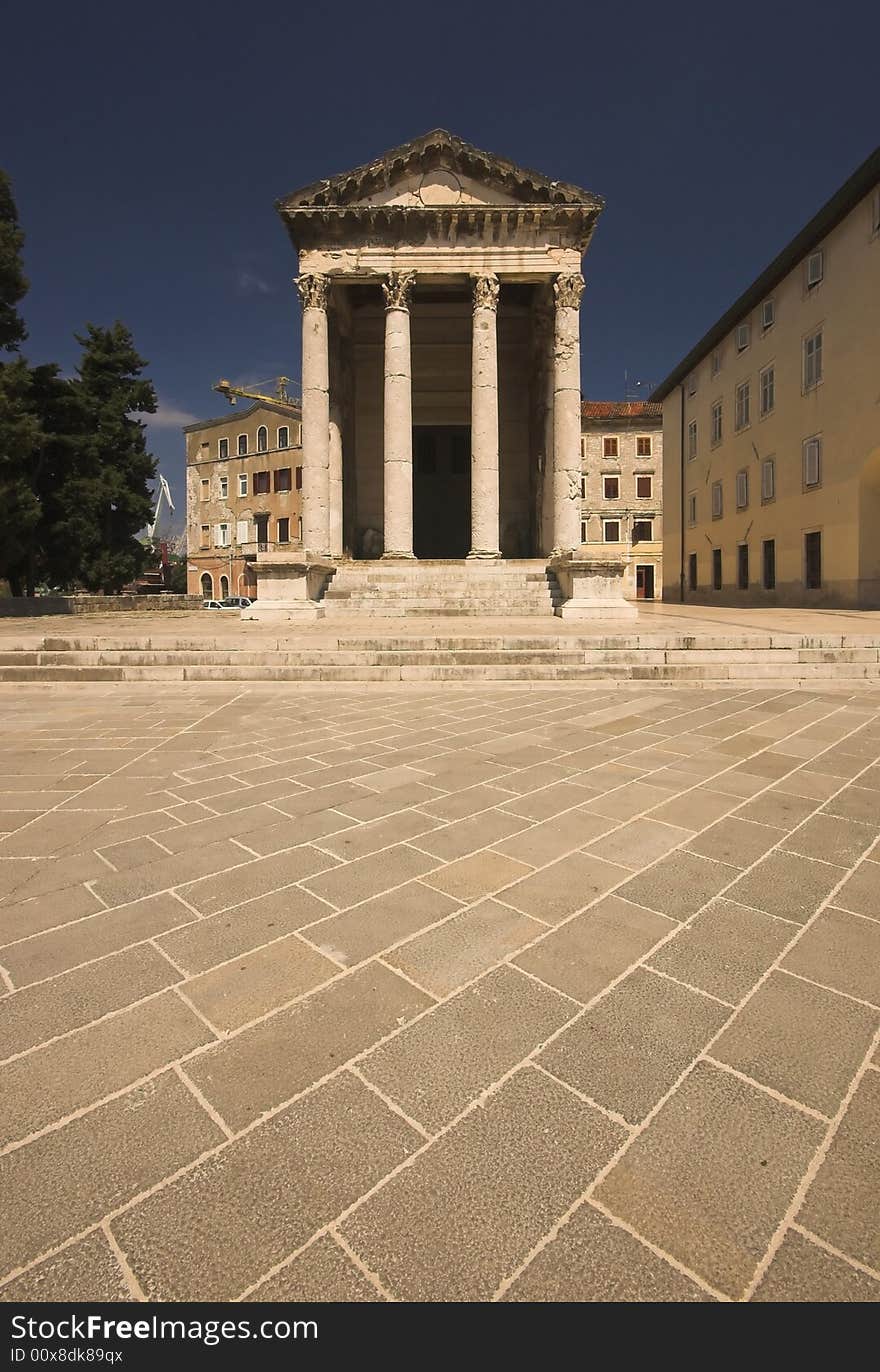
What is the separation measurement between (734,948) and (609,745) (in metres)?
2.94

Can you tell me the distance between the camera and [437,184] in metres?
17.4

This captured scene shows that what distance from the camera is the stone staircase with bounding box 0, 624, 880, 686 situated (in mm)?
8562

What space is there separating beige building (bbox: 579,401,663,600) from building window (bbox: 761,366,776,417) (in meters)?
17.8

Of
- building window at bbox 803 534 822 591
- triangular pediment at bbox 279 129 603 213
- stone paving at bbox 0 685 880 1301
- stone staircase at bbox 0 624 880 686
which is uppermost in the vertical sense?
triangular pediment at bbox 279 129 603 213

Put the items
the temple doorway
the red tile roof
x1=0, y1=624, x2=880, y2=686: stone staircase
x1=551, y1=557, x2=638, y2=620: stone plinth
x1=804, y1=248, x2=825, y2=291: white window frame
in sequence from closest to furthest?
x1=0, y1=624, x2=880, y2=686: stone staircase → x1=551, y1=557, x2=638, y2=620: stone plinth → x1=804, y1=248, x2=825, y2=291: white window frame → the temple doorway → the red tile roof

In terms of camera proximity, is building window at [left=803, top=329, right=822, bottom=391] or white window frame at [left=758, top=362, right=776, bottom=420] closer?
building window at [left=803, top=329, right=822, bottom=391]

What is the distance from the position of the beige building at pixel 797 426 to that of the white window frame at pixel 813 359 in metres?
0.05

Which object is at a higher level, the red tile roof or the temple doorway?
the red tile roof

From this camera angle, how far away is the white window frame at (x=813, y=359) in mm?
21344

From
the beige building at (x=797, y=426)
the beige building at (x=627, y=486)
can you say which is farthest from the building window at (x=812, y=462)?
the beige building at (x=627, y=486)

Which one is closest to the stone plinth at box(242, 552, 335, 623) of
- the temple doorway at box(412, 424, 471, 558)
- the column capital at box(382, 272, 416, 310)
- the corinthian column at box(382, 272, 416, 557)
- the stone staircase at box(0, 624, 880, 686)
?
the corinthian column at box(382, 272, 416, 557)

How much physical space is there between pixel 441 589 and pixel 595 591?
13.4 ft

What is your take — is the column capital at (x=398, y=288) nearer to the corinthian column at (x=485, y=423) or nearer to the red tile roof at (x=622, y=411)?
the corinthian column at (x=485, y=423)

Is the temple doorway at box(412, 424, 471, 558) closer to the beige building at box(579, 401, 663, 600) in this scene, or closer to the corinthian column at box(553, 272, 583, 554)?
the corinthian column at box(553, 272, 583, 554)
